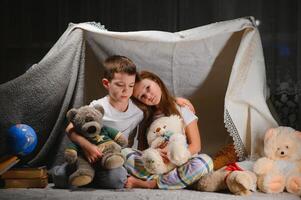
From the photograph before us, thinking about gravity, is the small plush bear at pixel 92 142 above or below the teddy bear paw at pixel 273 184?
above

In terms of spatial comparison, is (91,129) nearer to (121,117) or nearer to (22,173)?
(121,117)

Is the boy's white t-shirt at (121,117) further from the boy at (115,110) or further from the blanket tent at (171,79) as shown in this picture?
the blanket tent at (171,79)

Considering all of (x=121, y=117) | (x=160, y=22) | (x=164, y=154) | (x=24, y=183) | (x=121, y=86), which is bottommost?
(x=24, y=183)

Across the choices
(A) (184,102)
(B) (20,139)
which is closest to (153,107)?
(A) (184,102)

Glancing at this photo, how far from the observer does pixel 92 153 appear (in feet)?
5.43

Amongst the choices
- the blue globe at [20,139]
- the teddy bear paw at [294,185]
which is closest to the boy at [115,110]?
the blue globe at [20,139]

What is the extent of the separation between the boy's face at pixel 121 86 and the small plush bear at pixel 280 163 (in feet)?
1.55

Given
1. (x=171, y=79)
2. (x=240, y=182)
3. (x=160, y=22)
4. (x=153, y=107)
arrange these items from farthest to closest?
(x=160, y=22), (x=171, y=79), (x=153, y=107), (x=240, y=182)

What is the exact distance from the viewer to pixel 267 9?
93.1 inches

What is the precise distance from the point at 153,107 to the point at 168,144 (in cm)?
17

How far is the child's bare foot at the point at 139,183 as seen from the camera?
168 cm

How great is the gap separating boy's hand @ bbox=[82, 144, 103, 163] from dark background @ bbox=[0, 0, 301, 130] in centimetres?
87

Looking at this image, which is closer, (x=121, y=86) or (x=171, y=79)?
(x=121, y=86)

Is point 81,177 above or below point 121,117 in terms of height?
below
